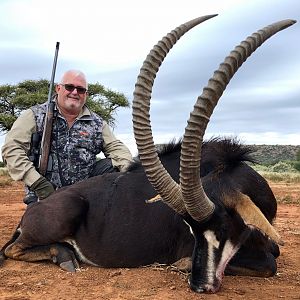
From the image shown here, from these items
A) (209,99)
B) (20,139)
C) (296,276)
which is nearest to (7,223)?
(20,139)

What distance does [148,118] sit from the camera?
4527mm

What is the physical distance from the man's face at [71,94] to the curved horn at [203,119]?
134 inches

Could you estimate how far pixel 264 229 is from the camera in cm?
441

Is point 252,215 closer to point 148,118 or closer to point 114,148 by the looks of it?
point 148,118

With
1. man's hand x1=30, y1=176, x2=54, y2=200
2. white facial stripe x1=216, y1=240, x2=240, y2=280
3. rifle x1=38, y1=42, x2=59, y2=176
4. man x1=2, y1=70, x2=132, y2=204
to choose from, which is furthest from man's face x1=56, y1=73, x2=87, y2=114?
white facial stripe x1=216, y1=240, x2=240, y2=280

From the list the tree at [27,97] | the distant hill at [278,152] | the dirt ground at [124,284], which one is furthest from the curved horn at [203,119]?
the distant hill at [278,152]

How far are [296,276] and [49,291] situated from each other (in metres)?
2.41

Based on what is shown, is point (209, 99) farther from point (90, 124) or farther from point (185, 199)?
point (90, 124)

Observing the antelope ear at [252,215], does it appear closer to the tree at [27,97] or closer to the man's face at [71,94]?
the man's face at [71,94]

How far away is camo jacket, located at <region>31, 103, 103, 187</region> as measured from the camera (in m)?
7.38

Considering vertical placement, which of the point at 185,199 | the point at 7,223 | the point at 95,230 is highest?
the point at 185,199

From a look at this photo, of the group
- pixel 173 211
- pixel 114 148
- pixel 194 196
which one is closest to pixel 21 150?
pixel 114 148

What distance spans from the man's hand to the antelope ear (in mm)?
2841

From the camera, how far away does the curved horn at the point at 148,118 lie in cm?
447
